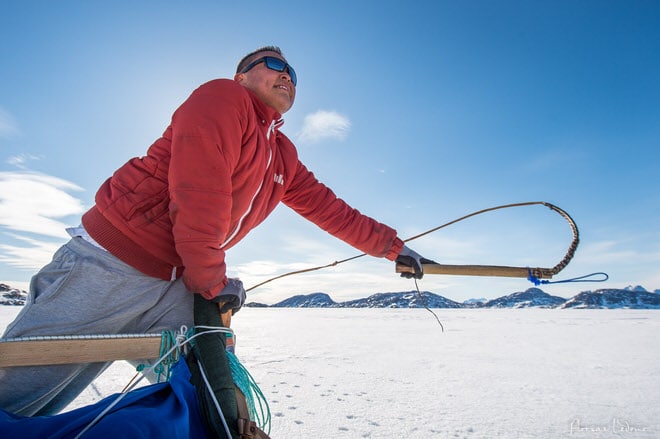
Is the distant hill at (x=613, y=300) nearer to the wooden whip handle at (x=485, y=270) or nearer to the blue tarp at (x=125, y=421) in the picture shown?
the wooden whip handle at (x=485, y=270)

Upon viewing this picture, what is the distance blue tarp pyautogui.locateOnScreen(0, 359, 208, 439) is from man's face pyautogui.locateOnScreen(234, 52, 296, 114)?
1.23 m

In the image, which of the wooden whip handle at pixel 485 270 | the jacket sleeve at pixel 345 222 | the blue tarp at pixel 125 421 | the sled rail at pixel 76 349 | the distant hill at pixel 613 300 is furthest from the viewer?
the distant hill at pixel 613 300

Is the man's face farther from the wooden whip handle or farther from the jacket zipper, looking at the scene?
the wooden whip handle

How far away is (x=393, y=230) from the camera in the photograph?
223 cm

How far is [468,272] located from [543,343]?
6503mm

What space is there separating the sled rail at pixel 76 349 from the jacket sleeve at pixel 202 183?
284mm

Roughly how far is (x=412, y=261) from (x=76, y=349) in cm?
167

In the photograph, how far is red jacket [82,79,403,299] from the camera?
117 centimetres

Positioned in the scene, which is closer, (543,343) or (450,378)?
(450,378)

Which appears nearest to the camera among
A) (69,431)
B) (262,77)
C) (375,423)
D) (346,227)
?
(69,431)

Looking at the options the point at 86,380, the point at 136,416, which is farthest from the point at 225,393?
the point at 86,380

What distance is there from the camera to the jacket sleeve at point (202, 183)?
116 cm

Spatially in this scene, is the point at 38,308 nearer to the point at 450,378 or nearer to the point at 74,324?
the point at 74,324

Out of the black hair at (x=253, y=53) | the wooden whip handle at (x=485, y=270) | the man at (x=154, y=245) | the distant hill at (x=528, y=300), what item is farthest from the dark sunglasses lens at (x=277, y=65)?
the distant hill at (x=528, y=300)
